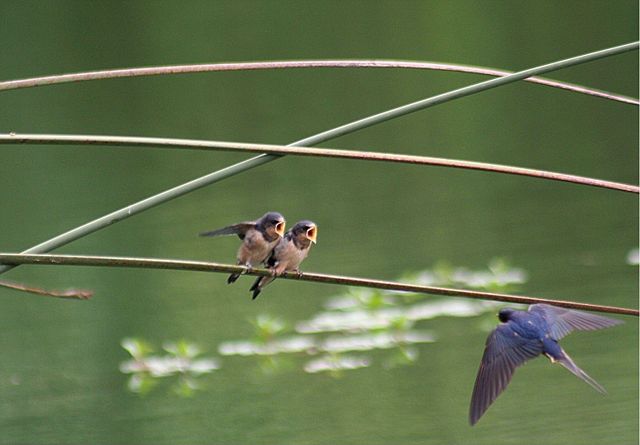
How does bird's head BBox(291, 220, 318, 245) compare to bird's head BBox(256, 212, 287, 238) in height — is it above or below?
below

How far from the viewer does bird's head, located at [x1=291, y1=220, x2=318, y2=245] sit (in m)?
2.66

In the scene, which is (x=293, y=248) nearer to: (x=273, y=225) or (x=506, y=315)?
(x=273, y=225)

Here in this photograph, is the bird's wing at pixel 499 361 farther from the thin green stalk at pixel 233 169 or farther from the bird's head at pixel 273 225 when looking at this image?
the thin green stalk at pixel 233 169

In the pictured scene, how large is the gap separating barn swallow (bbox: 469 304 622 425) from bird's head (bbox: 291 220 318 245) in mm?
468

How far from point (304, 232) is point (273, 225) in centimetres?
8

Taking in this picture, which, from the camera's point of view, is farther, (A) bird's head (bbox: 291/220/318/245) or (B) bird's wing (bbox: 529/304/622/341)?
(A) bird's head (bbox: 291/220/318/245)

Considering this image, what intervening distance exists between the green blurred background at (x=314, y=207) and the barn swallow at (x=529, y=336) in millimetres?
639

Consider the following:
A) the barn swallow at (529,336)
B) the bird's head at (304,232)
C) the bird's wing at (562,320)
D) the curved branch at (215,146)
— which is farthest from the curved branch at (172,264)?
the bird's head at (304,232)

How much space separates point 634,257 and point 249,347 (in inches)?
62.0

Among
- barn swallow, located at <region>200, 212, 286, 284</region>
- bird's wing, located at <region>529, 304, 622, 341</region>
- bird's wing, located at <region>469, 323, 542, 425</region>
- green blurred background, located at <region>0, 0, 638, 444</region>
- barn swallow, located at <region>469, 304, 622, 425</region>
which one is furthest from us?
green blurred background, located at <region>0, 0, 638, 444</region>

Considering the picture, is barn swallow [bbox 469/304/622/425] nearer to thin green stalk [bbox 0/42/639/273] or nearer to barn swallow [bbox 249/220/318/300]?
barn swallow [bbox 249/220/318/300]

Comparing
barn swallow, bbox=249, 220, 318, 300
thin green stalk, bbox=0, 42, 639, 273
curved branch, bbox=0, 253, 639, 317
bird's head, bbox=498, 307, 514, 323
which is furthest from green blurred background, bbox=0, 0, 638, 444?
thin green stalk, bbox=0, 42, 639, 273

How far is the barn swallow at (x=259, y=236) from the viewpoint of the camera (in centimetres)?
265

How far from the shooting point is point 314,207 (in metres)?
5.52
